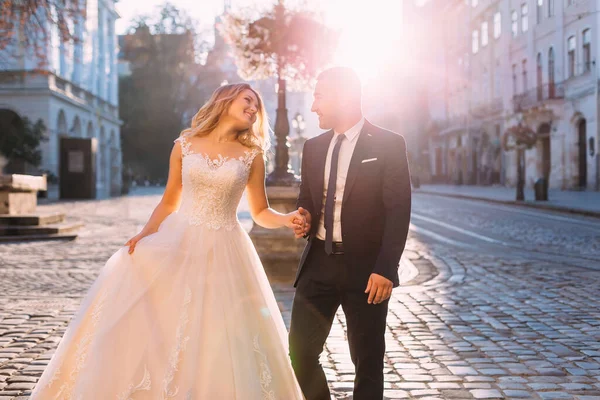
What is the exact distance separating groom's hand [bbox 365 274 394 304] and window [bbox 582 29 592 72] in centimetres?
3370

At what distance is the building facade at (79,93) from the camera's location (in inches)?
1522

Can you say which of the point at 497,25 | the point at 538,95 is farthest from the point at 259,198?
the point at 497,25

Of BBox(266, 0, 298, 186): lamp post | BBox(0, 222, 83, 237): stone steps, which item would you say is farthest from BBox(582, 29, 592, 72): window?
BBox(266, 0, 298, 186): lamp post

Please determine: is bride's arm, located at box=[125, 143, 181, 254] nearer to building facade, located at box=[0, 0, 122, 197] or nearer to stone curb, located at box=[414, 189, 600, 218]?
stone curb, located at box=[414, 189, 600, 218]

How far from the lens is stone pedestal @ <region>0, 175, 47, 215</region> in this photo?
53.8 feet

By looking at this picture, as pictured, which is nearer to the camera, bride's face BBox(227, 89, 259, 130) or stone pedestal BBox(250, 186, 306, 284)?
bride's face BBox(227, 89, 259, 130)

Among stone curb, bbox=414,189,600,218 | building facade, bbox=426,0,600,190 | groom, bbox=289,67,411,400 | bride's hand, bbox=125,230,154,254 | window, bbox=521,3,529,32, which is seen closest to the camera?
groom, bbox=289,67,411,400

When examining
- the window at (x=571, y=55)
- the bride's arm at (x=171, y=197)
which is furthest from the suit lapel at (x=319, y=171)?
the window at (x=571, y=55)

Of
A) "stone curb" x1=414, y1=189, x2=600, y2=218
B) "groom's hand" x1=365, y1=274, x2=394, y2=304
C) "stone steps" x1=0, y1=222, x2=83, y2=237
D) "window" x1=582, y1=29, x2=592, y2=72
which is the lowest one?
"stone steps" x1=0, y1=222, x2=83, y2=237

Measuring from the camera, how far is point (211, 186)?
3.93m

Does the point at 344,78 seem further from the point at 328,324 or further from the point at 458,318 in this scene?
the point at 458,318

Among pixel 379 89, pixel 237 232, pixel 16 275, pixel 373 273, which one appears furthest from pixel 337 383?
pixel 379 89

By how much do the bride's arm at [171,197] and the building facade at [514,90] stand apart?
26.9m

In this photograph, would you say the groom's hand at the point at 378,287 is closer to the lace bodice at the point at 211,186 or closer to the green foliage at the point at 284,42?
the lace bodice at the point at 211,186
